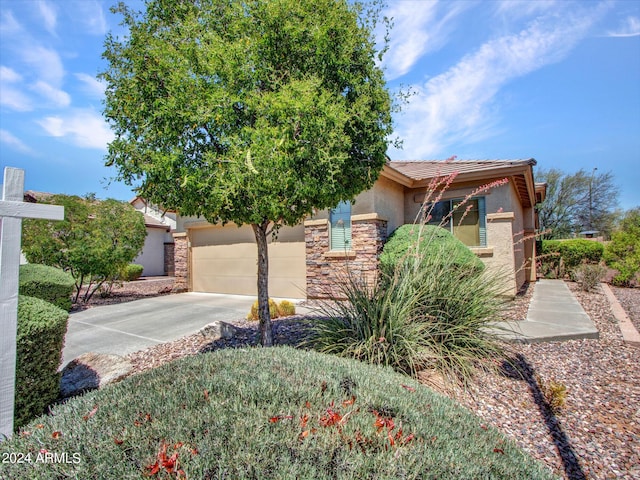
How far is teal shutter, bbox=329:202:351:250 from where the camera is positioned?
30.7 feet

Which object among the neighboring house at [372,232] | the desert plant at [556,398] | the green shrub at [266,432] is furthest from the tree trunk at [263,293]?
the neighboring house at [372,232]

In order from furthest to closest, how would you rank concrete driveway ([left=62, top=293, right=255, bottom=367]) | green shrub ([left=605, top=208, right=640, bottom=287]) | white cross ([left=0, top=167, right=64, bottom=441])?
1. green shrub ([left=605, top=208, right=640, bottom=287])
2. concrete driveway ([left=62, top=293, right=255, bottom=367])
3. white cross ([left=0, top=167, right=64, bottom=441])

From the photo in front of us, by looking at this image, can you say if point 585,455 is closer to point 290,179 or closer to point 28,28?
point 290,179

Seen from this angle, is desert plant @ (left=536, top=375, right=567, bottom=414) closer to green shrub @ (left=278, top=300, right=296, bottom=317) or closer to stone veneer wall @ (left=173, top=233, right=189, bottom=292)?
green shrub @ (left=278, top=300, right=296, bottom=317)

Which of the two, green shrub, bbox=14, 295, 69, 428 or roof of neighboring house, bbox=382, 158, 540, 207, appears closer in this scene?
green shrub, bbox=14, 295, 69, 428

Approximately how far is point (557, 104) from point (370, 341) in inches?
479

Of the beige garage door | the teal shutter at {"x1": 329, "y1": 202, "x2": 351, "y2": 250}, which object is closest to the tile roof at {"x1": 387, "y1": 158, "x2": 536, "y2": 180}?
the teal shutter at {"x1": 329, "y1": 202, "x2": 351, "y2": 250}

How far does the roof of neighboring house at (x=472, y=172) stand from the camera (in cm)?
873

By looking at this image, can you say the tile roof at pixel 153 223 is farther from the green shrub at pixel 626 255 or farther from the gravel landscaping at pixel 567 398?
the green shrub at pixel 626 255

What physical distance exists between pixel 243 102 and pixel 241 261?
8392 millimetres

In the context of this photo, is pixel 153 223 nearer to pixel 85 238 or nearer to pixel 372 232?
pixel 85 238

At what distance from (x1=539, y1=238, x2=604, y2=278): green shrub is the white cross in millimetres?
16695

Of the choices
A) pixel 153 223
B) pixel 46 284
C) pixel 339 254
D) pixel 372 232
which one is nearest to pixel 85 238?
pixel 46 284

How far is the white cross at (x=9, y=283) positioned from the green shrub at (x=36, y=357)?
0.39 meters
